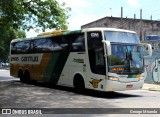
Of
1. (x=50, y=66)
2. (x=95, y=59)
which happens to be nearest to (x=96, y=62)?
(x=95, y=59)

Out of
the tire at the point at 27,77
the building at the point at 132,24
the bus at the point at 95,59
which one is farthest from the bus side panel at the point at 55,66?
the building at the point at 132,24

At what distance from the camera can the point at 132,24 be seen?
4753cm

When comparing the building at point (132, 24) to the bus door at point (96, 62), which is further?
the building at point (132, 24)

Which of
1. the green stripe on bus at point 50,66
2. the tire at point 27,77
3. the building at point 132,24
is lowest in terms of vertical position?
the tire at point 27,77

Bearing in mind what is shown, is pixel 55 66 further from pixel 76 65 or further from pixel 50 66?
pixel 76 65

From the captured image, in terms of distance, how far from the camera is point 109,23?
4553cm

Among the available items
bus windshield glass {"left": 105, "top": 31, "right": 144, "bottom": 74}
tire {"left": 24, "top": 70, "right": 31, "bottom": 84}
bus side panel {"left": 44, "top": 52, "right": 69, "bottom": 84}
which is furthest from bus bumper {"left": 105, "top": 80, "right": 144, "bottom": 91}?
tire {"left": 24, "top": 70, "right": 31, "bottom": 84}

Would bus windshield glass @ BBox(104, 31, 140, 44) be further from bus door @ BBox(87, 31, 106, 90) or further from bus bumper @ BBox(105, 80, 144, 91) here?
bus bumper @ BBox(105, 80, 144, 91)

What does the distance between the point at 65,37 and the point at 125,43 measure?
4219mm

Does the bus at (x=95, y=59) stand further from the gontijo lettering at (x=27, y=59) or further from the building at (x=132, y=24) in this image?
the building at (x=132, y=24)

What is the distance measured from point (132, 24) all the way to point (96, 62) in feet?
98.7

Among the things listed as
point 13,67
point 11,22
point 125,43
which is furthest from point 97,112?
point 13,67

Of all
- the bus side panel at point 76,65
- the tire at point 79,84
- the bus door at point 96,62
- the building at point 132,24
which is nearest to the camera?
the bus door at point 96,62

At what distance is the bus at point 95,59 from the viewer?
17.7 meters
